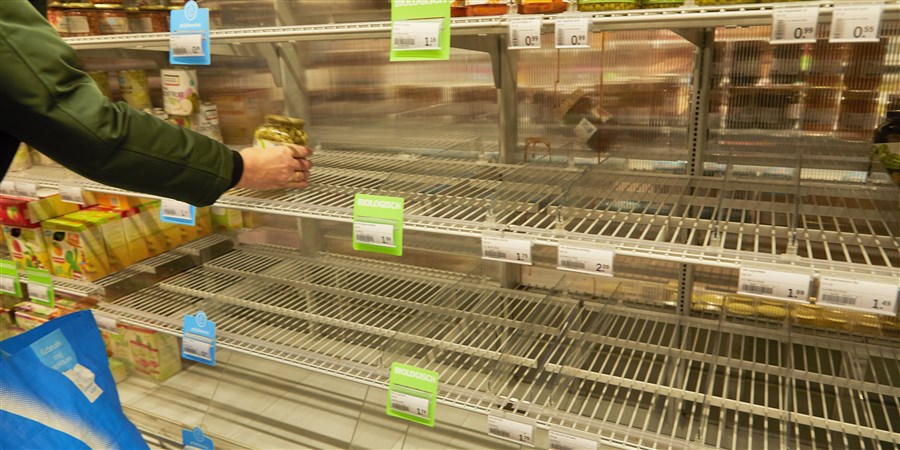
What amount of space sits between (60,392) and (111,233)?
0.84 meters

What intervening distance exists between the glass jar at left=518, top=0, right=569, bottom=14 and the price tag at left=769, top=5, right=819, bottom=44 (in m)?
0.41

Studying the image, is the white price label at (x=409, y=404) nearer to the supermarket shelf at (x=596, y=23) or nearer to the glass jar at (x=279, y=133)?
the glass jar at (x=279, y=133)

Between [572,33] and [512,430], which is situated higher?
[572,33]

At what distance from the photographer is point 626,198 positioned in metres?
1.60

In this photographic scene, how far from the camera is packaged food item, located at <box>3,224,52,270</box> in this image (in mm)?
2137

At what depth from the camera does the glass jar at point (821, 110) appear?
161cm

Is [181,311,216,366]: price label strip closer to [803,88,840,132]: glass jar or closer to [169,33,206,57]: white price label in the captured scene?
[169,33,206,57]: white price label

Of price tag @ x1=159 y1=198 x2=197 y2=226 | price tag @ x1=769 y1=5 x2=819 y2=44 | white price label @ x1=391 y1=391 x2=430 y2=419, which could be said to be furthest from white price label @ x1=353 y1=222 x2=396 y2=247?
price tag @ x1=769 y1=5 x2=819 y2=44

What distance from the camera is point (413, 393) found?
147cm

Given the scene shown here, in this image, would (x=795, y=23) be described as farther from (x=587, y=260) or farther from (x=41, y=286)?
(x=41, y=286)

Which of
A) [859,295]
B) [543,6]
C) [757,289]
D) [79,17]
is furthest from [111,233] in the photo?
[859,295]

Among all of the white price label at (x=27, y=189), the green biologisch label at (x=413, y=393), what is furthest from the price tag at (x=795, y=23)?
the white price label at (x=27, y=189)

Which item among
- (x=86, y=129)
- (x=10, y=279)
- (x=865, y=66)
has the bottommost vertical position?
(x=10, y=279)

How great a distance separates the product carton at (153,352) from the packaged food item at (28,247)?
36 cm
